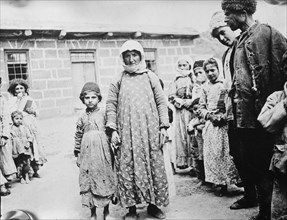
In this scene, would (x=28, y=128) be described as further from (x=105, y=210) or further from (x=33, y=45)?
(x=105, y=210)

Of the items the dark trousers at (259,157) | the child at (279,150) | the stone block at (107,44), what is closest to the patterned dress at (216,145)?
the dark trousers at (259,157)

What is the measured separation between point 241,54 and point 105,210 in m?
1.23

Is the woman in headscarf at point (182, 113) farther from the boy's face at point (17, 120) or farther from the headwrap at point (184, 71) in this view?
the boy's face at point (17, 120)

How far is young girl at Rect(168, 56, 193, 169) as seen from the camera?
109 inches

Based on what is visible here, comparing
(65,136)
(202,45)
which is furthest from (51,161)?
(202,45)

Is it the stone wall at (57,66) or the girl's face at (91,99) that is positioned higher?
the stone wall at (57,66)

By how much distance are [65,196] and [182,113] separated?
1345mm

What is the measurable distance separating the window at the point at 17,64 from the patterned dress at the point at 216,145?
1245mm

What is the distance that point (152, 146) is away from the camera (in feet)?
6.11

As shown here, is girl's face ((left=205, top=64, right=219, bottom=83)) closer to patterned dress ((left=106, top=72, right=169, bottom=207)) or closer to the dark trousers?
patterned dress ((left=106, top=72, right=169, bottom=207))

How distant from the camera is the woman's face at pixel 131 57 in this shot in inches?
74.0

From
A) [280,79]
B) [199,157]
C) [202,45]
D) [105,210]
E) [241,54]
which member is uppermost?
[202,45]

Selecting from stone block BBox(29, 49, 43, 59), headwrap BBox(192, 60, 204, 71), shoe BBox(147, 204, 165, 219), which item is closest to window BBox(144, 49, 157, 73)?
headwrap BBox(192, 60, 204, 71)

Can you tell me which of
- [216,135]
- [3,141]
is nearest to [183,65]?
[216,135]
